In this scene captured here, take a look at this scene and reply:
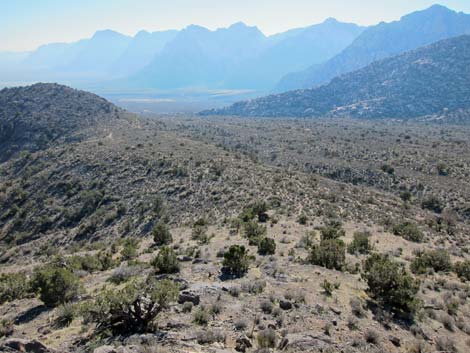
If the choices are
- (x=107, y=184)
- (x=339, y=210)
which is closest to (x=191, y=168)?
(x=107, y=184)

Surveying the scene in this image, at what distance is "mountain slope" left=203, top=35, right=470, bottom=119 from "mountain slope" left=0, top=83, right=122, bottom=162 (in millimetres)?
85192

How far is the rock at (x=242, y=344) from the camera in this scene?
9.84 m

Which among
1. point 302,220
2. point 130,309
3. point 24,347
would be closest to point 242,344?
point 130,309

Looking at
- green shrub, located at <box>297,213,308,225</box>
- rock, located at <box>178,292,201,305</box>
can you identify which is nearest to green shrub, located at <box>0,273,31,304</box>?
rock, located at <box>178,292,201,305</box>

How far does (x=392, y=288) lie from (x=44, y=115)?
85580 millimetres

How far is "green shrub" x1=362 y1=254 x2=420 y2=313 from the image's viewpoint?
13375mm

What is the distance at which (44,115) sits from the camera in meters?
81.9

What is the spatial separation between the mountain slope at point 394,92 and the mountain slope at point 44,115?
85.2 metres

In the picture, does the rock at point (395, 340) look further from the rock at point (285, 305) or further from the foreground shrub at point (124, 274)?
the foreground shrub at point (124, 274)

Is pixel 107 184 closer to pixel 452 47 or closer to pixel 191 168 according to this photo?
pixel 191 168

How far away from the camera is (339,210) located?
98.4 ft

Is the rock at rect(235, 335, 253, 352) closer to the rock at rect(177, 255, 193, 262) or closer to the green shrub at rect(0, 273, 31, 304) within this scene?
the rock at rect(177, 255, 193, 262)

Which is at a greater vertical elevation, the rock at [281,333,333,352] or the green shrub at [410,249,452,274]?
the rock at [281,333,333,352]

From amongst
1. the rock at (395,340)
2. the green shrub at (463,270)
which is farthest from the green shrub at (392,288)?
the green shrub at (463,270)
